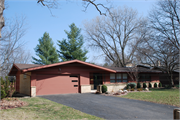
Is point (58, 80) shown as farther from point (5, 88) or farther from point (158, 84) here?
point (158, 84)

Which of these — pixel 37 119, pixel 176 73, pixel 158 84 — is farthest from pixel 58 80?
pixel 176 73

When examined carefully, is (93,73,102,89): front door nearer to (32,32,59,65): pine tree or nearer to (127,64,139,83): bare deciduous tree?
(127,64,139,83): bare deciduous tree

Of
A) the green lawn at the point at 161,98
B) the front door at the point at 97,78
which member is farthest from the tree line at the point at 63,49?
the green lawn at the point at 161,98

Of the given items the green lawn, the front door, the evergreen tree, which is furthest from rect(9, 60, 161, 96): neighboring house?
the evergreen tree

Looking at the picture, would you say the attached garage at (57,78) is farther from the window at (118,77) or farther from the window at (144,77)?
the window at (144,77)

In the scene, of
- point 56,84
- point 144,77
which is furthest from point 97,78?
point 144,77

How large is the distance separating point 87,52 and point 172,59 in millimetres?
18850

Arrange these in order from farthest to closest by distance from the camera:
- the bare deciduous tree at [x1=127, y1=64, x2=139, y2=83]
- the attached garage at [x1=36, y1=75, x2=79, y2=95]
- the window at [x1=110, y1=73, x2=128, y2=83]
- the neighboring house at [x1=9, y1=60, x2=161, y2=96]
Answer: the bare deciduous tree at [x1=127, y1=64, x2=139, y2=83], the window at [x1=110, y1=73, x2=128, y2=83], the attached garage at [x1=36, y1=75, x2=79, y2=95], the neighboring house at [x1=9, y1=60, x2=161, y2=96]

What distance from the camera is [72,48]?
34781 millimetres

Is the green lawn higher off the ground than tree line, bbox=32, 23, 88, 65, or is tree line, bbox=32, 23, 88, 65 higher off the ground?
tree line, bbox=32, 23, 88, 65

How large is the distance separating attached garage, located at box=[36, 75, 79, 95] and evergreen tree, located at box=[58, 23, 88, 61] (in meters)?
16.8

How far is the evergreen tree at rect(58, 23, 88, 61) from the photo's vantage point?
34.1 meters

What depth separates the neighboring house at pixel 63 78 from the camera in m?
15.2

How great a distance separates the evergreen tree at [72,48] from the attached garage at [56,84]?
55.1 feet
